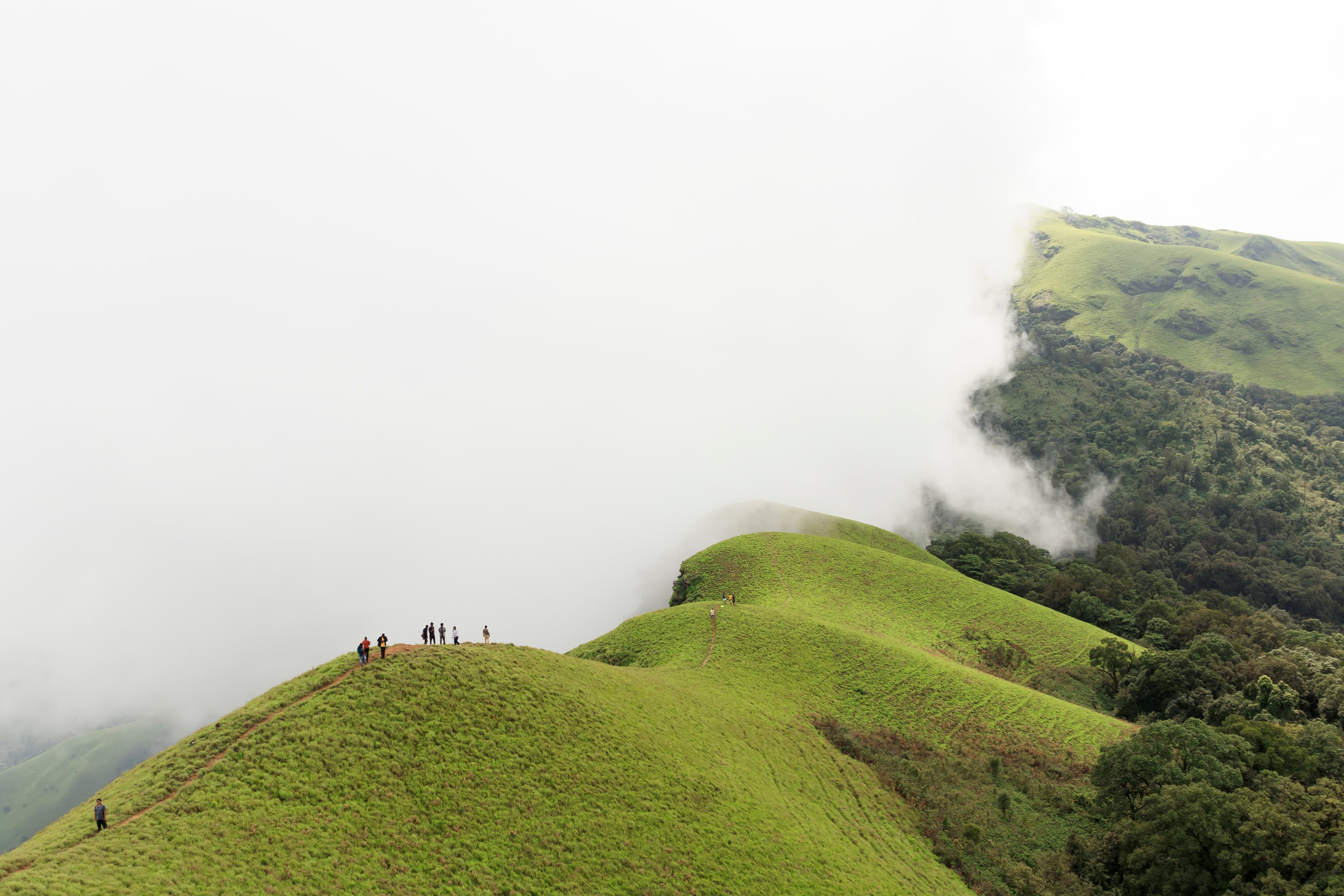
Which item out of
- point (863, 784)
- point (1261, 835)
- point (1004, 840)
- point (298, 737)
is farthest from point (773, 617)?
point (298, 737)

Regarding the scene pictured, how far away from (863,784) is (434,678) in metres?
Answer: 32.8

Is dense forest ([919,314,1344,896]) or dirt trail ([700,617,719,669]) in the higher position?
dirt trail ([700,617,719,669])

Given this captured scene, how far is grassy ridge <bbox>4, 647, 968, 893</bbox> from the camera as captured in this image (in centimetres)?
2833

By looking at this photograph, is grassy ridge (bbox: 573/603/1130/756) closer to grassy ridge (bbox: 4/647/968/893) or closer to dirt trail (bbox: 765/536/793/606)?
dirt trail (bbox: 765/536/793/606)

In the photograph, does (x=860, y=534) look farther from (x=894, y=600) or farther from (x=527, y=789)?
(x=527, y=789)

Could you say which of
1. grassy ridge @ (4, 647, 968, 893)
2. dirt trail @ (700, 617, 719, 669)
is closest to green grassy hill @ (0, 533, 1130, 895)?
grassy ridge @ (4, 647, 968, 893)

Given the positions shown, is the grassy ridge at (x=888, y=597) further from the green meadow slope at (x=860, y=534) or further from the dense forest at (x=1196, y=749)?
the green meadow slope at (x=860, y=534)

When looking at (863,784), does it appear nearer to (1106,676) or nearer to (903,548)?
(1106,676)

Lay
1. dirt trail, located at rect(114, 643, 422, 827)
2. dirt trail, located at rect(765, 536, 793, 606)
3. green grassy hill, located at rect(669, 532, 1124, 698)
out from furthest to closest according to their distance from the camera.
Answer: dirt trail, located at rect(765, 536, 793, 606) → green grassy hill, located at rect(669, 532, 1124, 698) → dirt trail, located at rect(114, 643, 422, 827)

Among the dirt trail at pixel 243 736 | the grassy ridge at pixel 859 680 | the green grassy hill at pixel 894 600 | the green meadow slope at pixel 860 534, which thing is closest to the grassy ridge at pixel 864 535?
the green meadow slope at pixel 860 534

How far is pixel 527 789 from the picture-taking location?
35.5m

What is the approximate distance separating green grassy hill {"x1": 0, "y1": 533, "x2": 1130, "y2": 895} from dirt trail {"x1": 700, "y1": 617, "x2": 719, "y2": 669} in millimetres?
3445

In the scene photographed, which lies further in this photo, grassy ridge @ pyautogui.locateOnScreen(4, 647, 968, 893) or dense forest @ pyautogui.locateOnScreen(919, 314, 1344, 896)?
dense forest @ pyautogui.locateOnScreen(919, 314, 1344, 896)

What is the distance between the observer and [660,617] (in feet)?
266
